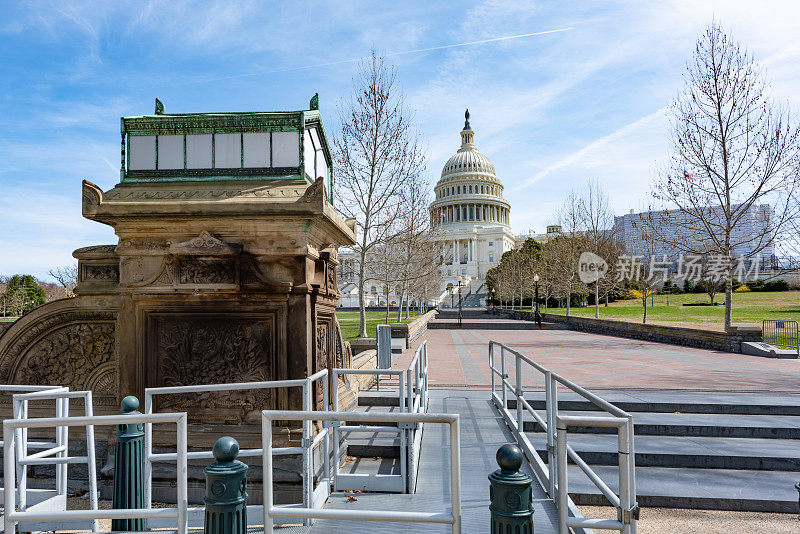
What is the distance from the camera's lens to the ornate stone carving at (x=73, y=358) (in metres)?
5.70

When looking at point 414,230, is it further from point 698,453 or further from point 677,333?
point 698,453

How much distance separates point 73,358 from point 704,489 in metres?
6.95

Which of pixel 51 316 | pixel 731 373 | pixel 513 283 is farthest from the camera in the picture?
pixel 513 283

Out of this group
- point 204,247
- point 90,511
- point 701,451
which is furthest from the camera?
point 701,451

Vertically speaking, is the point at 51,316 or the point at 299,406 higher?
the point at 51,316

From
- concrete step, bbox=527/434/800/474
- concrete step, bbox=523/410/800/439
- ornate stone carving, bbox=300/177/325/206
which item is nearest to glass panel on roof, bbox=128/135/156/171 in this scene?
ornate stone carving, bbox=300/177/325/206

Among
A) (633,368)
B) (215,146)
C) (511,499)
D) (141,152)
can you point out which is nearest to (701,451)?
(511,499)

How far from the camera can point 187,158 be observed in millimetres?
5793

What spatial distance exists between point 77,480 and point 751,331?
22.1m

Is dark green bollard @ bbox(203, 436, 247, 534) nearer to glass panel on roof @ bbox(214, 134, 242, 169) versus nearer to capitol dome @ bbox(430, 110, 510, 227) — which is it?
glass panel on roof @ bbox(214, 134, 242, 169)

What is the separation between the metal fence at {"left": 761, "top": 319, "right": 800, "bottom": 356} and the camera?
60.6ft

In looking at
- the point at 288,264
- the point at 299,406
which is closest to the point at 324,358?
the point at 299,406

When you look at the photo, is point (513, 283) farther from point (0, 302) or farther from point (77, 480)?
point (77, 480)

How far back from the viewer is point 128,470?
3.75 m
